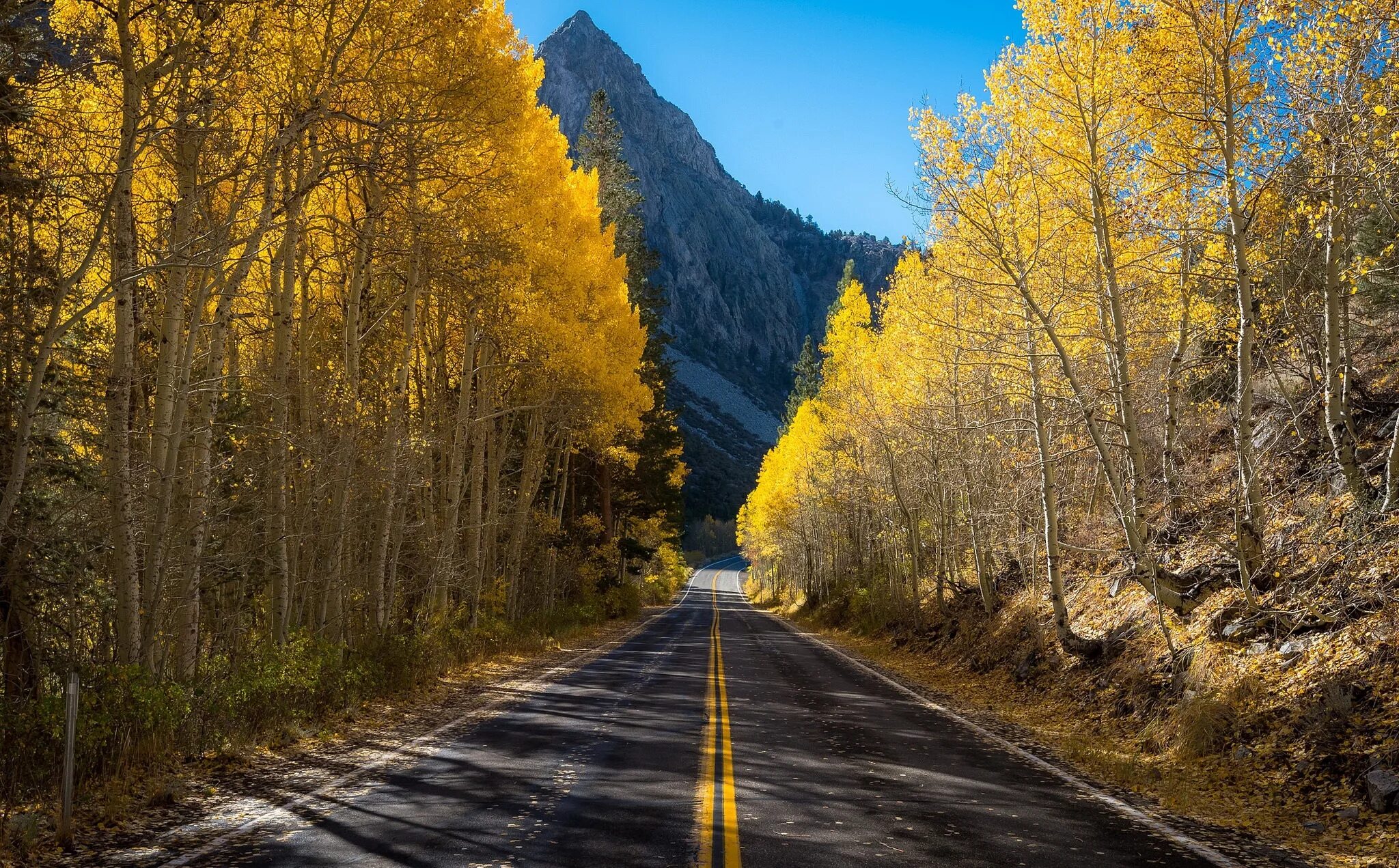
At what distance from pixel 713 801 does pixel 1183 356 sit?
11.1 m

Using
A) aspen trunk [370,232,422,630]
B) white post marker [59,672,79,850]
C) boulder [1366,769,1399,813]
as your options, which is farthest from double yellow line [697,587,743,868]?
aspen trunk [370,232,422,630]

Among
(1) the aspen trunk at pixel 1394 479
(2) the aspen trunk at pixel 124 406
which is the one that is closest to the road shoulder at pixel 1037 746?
(1) the aspen trunk at pixel 1394 479

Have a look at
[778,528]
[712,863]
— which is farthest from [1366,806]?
[778,528]

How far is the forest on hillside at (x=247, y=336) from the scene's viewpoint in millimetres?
7445

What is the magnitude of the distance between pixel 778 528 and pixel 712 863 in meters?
44.0

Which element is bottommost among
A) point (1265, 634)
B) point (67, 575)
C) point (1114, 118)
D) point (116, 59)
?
point (1265, 634)

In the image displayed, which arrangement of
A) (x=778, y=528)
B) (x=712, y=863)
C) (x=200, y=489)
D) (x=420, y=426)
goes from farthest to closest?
1. (x=778, y=528)
2. (x=420, y=426)
3. (x=200, y=489)
4. (x=712, y=863)

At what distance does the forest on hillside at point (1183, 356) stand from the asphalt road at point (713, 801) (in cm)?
252

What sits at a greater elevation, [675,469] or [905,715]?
[675,469]

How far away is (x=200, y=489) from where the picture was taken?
9117mm

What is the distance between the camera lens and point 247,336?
12.8 meters

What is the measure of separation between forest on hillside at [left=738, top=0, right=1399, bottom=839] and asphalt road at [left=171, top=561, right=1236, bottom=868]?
99.1 inches

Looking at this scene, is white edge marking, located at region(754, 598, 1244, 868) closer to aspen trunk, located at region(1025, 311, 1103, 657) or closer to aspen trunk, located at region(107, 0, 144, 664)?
aspen trunk, located at region(1025, 311, 1103, 657)

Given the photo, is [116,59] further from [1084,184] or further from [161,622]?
[1084,184]
